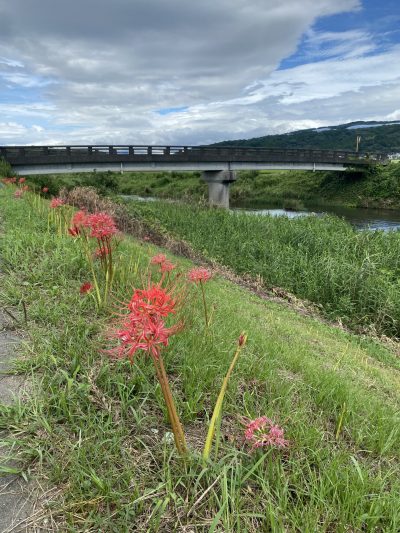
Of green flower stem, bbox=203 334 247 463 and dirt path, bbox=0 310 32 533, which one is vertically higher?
green flower stem, bbox=203 334 247 463

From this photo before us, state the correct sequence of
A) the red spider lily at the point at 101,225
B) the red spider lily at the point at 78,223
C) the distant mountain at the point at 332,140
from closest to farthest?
the red spider lily at the point at 101,225 < the red spider lily at the point at 78,223 < the distant mountain at the point at 332,140

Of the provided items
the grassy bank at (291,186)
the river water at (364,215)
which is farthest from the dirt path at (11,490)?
the grassy bank at (291,186)

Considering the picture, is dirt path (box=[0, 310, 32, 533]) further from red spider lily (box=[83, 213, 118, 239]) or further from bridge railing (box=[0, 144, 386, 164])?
bridge railing (box=[0, 144, 386, 164])

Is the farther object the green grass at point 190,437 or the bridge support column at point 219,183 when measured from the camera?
the bridge support column at point 219,183

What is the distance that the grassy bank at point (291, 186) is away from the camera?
42.9 m

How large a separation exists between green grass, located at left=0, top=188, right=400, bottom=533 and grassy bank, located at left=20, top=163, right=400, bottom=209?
35.5 meters

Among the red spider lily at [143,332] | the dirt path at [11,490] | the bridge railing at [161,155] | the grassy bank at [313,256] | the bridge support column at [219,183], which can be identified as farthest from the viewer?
the bridge support column at [219,183]

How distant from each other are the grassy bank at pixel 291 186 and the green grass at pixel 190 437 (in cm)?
3547

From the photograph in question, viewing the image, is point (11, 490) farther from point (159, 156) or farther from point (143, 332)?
point (159, 156)

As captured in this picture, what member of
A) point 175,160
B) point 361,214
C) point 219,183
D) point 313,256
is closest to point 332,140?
point 361,214

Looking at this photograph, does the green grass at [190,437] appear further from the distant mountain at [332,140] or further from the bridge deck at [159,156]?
the distant mountain at [332,140]

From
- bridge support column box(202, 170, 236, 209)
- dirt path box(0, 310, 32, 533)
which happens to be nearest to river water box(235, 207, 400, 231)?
bridge support column box(202, 170, 236, 209)

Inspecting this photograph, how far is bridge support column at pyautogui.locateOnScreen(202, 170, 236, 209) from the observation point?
3691 cm

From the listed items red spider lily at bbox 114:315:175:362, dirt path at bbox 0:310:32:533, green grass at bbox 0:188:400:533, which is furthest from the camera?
green grass at bbox 0:188:400:533
